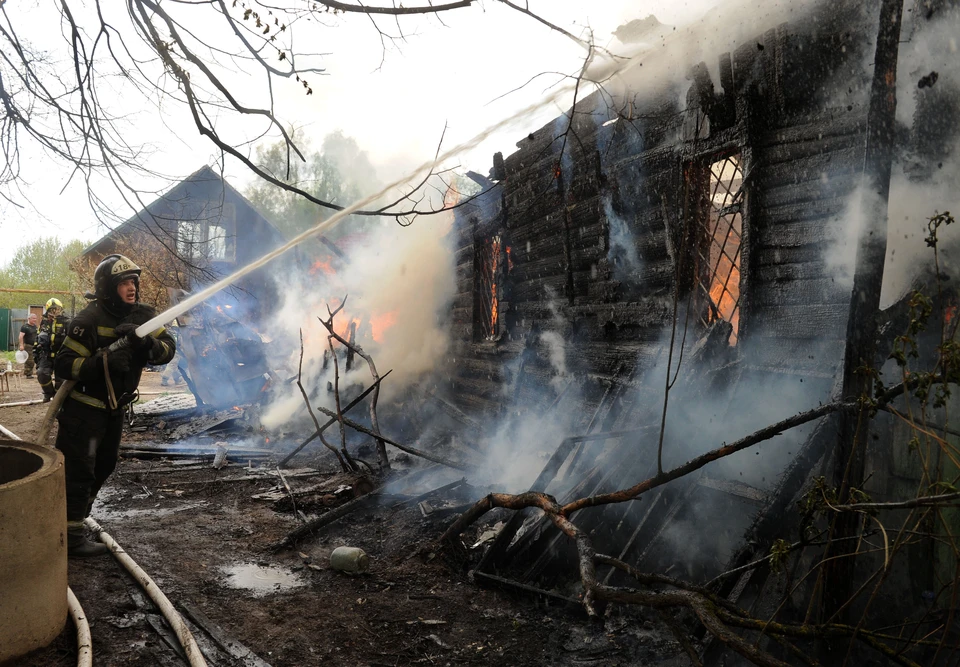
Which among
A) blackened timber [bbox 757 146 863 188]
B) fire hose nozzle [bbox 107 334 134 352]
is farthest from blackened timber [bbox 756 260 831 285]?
fire hose nozzle [bbox 107 334 134 352]

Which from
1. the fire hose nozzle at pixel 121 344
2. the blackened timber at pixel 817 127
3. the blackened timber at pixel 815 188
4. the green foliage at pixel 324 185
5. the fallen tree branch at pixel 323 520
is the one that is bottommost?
the fallen tree branch at pixel 323 520

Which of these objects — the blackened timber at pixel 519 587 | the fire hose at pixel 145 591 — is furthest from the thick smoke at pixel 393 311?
the blackened timber at pixel 519 587

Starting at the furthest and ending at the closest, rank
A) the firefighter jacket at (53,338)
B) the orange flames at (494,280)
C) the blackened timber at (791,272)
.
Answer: the orange flames at (494,280) < the firefighter jacket at (53,338) < the blackened timber at (791,272)

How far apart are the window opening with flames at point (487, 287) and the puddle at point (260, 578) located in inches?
199

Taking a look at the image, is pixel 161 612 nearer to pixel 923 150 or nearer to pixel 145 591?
pixel 145 591

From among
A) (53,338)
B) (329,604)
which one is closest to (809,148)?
(329,604)

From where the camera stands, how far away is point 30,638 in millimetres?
3168

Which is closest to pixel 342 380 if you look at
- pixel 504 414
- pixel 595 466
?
pixel 504 414

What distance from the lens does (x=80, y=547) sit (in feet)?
15.3

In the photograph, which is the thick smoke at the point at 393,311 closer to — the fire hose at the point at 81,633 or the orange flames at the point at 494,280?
the orange flames at the point at 494,280

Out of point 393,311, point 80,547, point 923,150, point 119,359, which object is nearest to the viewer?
point 923,150

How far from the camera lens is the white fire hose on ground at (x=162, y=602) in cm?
318

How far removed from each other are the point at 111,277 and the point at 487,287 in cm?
602

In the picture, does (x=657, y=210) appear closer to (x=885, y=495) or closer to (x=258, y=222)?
(x=885, y=495)
